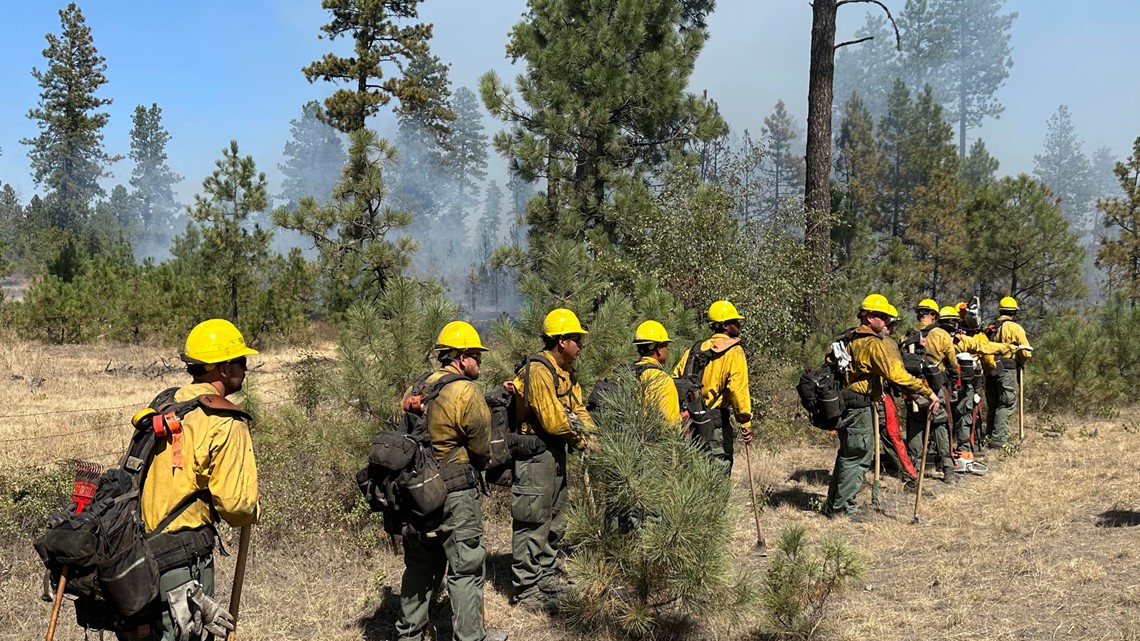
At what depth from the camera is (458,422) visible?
4.24 meters

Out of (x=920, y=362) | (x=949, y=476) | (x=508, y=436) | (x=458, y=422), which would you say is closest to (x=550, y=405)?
(x=508, y=436)

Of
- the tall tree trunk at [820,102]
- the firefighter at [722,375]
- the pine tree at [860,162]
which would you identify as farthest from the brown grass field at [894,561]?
the pine tree at [860,162]

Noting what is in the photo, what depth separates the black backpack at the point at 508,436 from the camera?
4841 mm

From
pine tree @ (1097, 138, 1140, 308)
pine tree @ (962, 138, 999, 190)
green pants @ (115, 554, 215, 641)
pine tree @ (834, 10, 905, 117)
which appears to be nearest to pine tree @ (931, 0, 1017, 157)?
pine tree @ (834, 10, 905, 117)

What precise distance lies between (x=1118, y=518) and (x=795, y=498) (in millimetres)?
2660

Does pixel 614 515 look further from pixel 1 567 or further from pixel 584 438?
pixel 1 567

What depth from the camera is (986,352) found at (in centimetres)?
933

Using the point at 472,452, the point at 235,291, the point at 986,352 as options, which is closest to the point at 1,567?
the point at 472,452

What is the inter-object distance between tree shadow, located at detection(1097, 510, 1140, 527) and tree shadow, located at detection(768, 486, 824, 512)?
2294 millimetres

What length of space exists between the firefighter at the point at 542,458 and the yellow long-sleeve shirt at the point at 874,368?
3.07 metres

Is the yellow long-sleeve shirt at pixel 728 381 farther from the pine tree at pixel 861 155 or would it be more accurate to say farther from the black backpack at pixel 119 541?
the pine tree at pixel 861 155

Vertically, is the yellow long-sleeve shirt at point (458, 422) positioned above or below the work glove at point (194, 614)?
above

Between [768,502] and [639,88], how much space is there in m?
5.55

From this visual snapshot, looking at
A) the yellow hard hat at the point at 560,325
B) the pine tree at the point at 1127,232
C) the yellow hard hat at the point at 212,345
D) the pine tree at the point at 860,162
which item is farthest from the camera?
the pine tree at the point at 860,162
